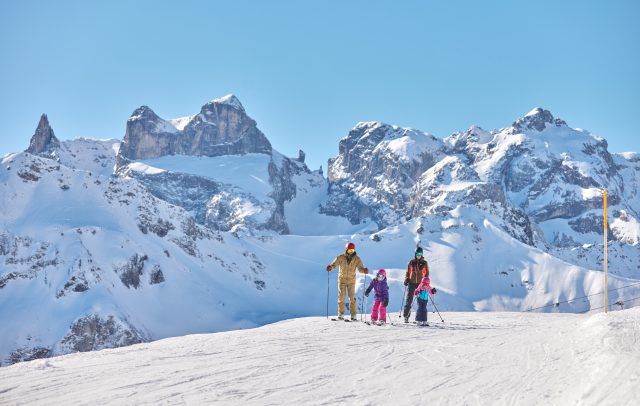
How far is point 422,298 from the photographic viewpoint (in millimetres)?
21312

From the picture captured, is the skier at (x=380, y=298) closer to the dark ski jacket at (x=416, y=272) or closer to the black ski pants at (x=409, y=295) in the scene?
the black ski pants at (x=409, y=295)

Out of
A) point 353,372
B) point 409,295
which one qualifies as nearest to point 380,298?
point 409,295

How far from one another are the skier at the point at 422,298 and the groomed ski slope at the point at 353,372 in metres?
5.08

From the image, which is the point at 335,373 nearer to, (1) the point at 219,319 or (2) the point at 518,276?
(1) the point at 219,319

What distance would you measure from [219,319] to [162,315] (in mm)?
8528

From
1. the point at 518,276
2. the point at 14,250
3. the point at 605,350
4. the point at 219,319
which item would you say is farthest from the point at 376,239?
the point at 605,350

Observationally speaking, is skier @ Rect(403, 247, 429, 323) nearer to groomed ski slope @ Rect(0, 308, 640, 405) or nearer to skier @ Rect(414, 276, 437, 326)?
skier @ Rect(414, 276, 437, 326)

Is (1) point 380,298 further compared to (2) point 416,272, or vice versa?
(2) point 416,272

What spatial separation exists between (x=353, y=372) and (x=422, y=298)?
10.8m

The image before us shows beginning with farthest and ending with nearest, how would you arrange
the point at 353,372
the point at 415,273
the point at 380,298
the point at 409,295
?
the point at 409,295 < the point at 415,273 < the point at 380,298 < the point at 353,372

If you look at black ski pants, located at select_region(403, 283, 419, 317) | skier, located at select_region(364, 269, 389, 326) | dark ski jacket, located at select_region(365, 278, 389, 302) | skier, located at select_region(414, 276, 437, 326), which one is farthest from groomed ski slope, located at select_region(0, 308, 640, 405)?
black ski pants, located at select_region(403, 283, 419, 317)

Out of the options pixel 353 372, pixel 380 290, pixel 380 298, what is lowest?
pixel 353 372

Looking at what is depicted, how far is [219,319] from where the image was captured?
84.8m

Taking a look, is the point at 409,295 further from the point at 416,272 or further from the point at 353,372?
the point at 353,372
